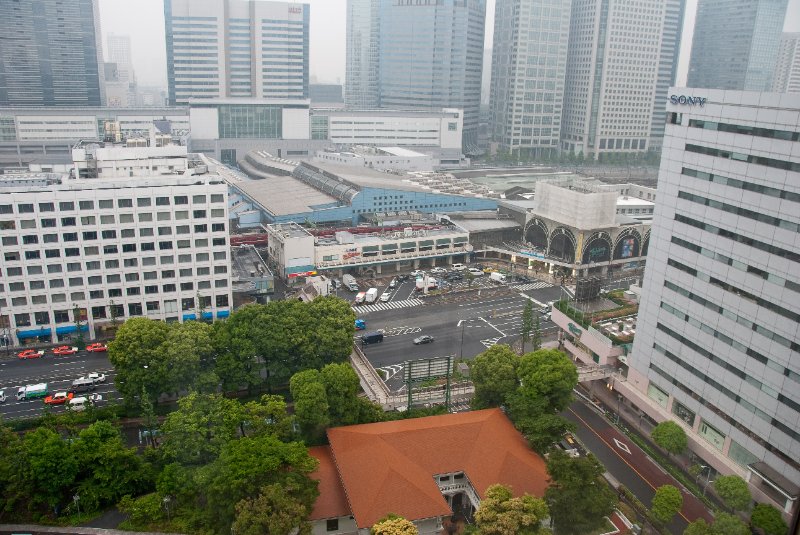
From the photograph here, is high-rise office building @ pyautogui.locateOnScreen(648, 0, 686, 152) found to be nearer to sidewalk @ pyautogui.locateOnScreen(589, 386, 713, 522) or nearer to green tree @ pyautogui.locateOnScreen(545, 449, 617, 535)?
sidewalk @ pyautogui.locateOnScreen(589, 386, 713, 522)

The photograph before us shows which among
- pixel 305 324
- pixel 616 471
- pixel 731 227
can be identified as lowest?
pixel 616 471

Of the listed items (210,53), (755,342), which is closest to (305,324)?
(755,342)

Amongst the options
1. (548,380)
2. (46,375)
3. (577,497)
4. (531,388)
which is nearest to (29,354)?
(46,375)

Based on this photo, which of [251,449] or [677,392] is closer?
[251,449]

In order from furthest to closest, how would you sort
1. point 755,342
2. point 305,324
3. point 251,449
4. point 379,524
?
point 305,324
point 755,342
point 251,449
point 379,524

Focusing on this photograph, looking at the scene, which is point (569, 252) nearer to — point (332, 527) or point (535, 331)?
point (535, 331)

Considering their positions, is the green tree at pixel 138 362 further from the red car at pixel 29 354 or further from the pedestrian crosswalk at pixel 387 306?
the pedestrian crosswalk at pixel 387 306

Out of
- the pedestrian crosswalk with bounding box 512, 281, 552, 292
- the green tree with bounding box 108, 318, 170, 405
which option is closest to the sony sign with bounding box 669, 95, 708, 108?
the pedestrian crosswalk with bounding box 512, 281, 552, 292
